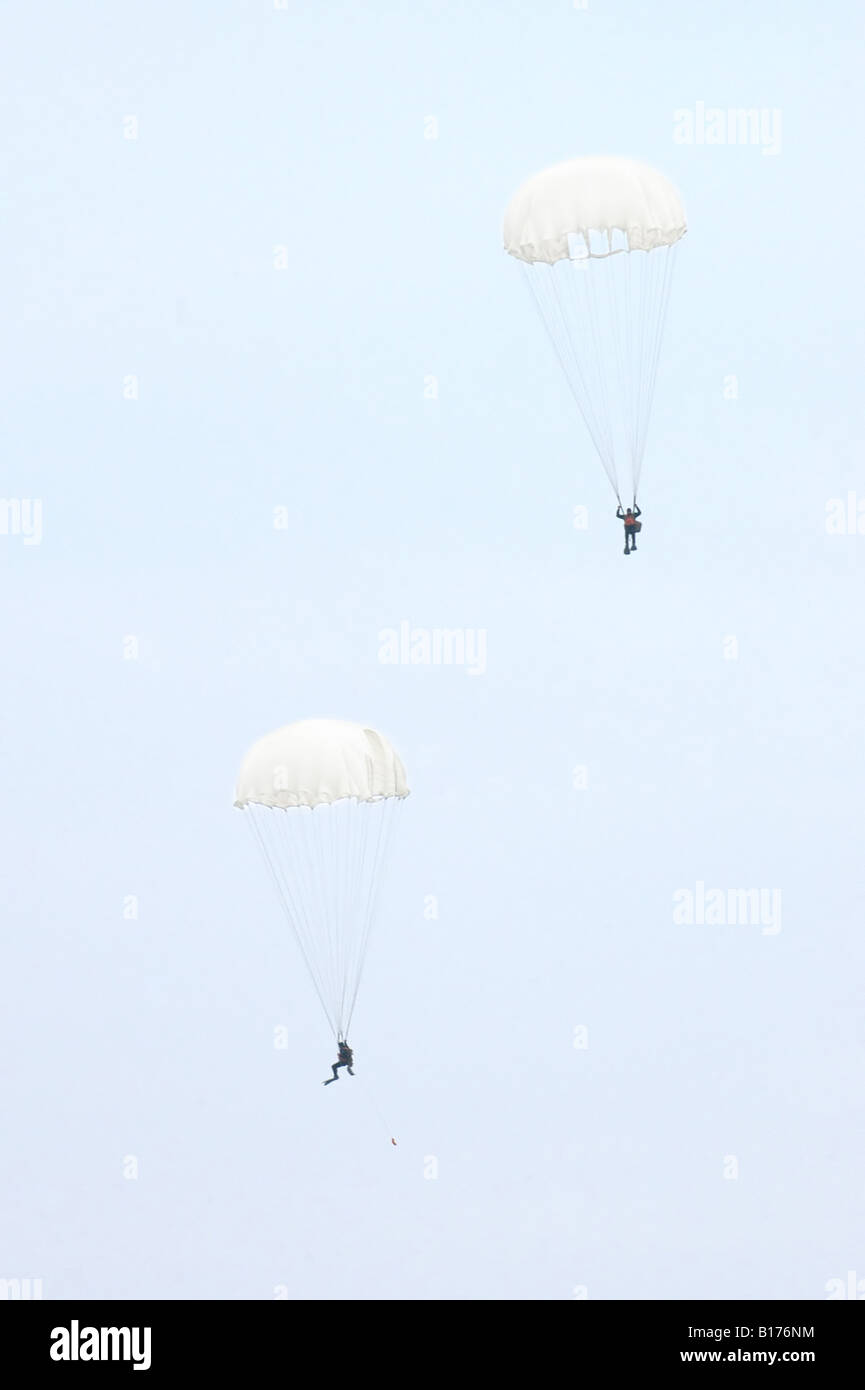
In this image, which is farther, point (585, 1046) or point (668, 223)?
point (585, 1046)

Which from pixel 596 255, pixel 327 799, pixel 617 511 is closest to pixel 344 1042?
pixel 327 799

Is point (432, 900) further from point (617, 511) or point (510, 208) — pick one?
point (510, 208)

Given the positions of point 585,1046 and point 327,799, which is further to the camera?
point 585,1046

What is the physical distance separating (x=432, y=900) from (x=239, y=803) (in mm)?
7355

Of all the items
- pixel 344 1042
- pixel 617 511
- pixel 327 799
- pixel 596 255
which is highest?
pixel 596 255

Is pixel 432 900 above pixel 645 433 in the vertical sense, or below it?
below

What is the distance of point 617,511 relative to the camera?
49781mm

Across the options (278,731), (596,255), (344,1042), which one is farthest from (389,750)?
(596,255)
